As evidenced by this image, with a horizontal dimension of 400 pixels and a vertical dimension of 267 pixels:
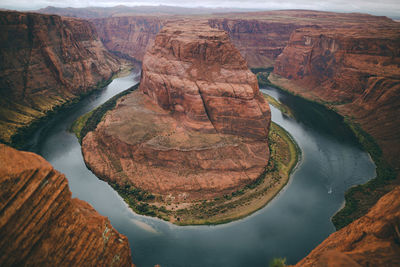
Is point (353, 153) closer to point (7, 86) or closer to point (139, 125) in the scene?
point (139, 125)

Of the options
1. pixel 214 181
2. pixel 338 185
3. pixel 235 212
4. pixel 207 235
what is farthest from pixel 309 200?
pixel 207 235

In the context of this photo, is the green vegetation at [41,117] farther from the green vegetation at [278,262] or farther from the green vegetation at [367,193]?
the green vegetation at [367,193]

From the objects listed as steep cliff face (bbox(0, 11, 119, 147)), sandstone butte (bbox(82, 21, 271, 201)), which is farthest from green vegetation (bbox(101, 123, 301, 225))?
steep cliff face (bbox(0, 11, 119, 147))

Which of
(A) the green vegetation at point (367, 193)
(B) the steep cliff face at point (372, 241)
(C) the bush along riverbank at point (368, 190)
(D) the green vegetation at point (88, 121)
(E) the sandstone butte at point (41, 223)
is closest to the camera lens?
(E) the sandstone butte at point (41, 223)

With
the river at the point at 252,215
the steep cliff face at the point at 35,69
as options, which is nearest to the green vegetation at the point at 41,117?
the steep cliff face at the point at 35,69

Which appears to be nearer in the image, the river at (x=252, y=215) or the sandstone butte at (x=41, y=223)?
the sandstone butte at (x=41, y=223)

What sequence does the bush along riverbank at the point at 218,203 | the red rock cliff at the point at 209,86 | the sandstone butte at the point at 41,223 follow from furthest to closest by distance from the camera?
1. the red rock cliff at the point at 209,86
2. the bush along riverbank at the point at 218,203
3. the sandstone butte at the point at 41,223
